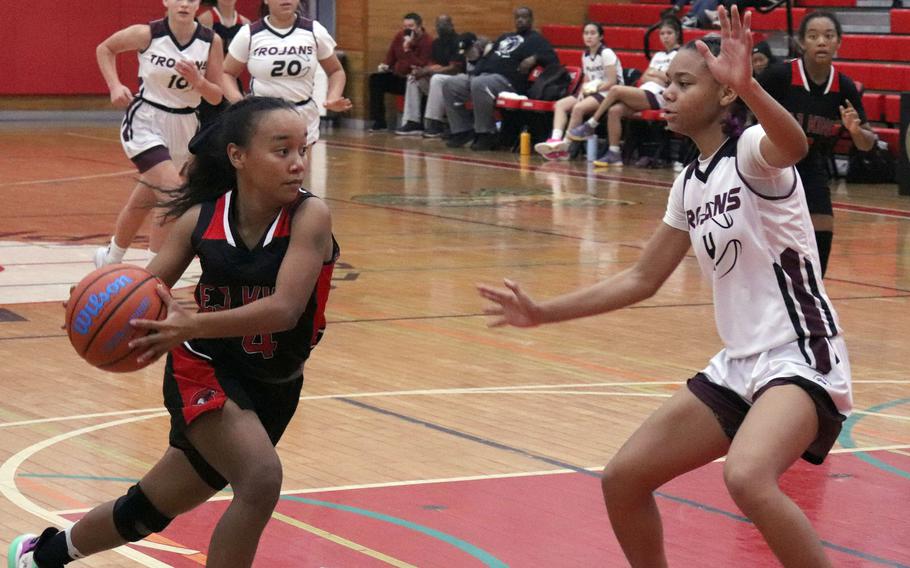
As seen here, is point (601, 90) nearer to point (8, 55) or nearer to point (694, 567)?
point (8, 55)

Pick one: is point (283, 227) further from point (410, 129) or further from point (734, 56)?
point (410, 129)

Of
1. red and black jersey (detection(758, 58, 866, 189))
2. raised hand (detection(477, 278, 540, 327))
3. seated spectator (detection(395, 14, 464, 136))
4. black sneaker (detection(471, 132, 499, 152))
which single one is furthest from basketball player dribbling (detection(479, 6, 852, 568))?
seated spectator (detection(395, 14, 464, 136))

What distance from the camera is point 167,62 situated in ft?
32.9

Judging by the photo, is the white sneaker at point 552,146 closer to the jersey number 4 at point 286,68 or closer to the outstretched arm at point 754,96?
the jersey number 4 at point 286,68

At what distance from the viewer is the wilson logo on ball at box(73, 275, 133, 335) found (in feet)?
12.9

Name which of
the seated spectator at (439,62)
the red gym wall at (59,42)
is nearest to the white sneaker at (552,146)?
the seated spectator at (439,62)

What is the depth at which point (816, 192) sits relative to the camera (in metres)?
7.53

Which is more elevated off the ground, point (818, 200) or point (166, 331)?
point (166, 331)

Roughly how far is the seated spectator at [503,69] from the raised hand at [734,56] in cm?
1702

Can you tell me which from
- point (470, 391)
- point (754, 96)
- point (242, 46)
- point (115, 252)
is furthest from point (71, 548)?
point (242, 46)

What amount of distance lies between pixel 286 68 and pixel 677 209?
680cm

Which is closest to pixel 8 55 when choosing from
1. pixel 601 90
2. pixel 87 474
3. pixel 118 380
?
pixel 601 90

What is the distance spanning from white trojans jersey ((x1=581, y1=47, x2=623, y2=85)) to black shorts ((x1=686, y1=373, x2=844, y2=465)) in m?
15.5

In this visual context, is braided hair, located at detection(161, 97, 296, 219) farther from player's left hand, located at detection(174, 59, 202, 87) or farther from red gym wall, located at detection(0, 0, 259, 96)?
red gym wall, located at detection(0, 0, 259, 96)
